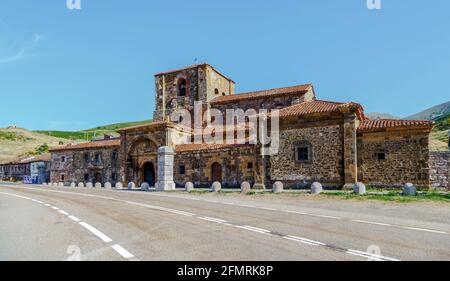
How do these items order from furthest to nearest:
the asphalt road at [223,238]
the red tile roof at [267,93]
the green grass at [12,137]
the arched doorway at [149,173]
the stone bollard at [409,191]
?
the green grass at [12,137] < the arched doorway at [149,173] < the red tile roof at [267,93] < the stone bollard at [409,191] < the asphalt road at [223,238]

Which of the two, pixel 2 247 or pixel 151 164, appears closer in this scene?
pixel 2 247

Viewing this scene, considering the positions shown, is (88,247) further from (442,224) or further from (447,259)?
(442,224)

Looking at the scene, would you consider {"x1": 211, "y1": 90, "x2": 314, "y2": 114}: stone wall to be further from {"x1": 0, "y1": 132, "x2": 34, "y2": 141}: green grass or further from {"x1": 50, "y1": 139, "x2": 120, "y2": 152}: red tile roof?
{"x1": 0, "y1": 132, "x2": 34, "y2": 141}: green grass

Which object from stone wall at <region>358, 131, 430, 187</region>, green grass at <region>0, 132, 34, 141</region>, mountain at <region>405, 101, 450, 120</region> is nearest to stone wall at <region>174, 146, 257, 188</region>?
stone wall at <region>358, 131, 430, 187</region>

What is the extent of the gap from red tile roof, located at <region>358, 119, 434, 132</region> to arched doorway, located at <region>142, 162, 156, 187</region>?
69.9 feet

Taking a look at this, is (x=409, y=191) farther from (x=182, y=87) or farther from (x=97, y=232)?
(x=182, y=87)

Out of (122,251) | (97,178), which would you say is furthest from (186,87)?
(122,251)

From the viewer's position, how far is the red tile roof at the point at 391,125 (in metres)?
19.3

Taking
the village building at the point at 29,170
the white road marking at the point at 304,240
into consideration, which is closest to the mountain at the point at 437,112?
the village building at the point at 29,170

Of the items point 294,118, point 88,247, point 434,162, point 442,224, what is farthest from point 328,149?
point 88,247

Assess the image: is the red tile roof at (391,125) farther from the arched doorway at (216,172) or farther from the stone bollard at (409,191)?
the arched doorway at (216,172)

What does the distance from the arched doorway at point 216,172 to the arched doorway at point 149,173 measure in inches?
314

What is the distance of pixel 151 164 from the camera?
33.3 meters
